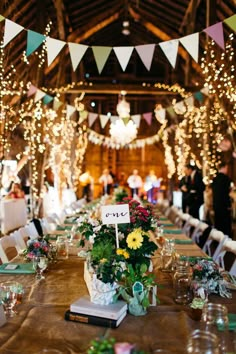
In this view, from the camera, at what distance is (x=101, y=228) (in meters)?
2.20

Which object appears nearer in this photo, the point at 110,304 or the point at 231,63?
the point at 110,304

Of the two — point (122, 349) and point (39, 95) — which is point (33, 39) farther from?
point (122, 349)

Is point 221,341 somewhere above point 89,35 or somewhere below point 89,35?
below

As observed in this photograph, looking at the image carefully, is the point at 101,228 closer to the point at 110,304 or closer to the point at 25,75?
the point at 110,304

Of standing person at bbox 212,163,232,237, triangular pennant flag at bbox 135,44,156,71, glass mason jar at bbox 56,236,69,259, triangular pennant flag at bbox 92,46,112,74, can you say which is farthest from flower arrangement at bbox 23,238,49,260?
standing person at bbox 212,163,232,237

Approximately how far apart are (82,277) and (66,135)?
26.9ft

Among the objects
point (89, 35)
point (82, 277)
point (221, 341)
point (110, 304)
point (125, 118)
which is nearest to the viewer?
point (221, 341)

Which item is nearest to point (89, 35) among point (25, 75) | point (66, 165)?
point (66, 165)

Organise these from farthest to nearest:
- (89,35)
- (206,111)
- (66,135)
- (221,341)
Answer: (89,35)
(66,135)
(206,111)
(221,341)

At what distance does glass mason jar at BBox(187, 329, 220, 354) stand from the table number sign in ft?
2.60

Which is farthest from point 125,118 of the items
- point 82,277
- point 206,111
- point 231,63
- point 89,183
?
point 82,277

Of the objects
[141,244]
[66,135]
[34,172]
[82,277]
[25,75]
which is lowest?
[82,277]

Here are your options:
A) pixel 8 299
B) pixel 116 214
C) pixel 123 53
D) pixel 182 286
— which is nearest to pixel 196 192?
pixel 123 53

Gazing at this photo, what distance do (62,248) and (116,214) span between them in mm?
1599
